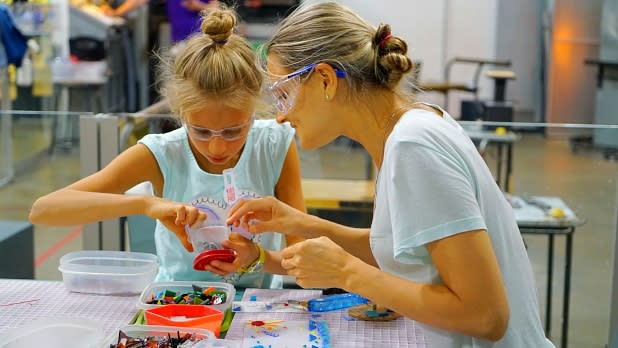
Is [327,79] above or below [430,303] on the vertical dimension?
above

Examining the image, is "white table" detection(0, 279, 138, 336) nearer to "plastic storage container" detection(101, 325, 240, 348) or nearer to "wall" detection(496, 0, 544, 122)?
"plastic storage container" detection(101, 325, 240, 348)

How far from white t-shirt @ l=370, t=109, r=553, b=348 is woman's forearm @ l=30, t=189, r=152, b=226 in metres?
0.80

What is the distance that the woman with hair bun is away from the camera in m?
2.13

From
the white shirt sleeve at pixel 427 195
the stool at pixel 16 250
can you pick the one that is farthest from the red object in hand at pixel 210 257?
the stool at pixel 16 250

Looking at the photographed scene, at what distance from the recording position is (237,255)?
2062 mm

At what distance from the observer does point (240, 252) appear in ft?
6.82

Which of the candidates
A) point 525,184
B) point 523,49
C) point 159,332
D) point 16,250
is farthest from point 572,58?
point 159,332

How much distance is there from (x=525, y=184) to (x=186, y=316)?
7.05 ft

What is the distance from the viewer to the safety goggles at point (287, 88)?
5.42 ft

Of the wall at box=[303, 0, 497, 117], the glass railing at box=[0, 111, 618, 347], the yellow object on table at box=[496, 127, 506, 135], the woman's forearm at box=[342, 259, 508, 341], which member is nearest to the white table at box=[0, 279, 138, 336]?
the woman's forearm at box=[342, 259, 508, 341]

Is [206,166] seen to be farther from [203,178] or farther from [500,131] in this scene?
[500,131]

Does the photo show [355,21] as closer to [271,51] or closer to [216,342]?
[271,51]

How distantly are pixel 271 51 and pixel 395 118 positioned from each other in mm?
320

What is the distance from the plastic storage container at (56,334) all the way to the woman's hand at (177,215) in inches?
14.3
